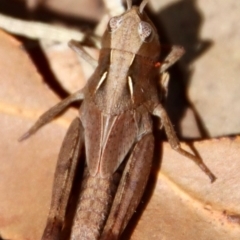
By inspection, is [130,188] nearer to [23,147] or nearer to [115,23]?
[23,147]

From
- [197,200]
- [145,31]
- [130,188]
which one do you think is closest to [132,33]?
[145,31]

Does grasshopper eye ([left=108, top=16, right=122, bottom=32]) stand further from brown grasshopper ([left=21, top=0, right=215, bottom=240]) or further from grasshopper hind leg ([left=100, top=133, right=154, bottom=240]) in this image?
grasshopper hind leg ([left=100, top=133, right=154, bottom=240])

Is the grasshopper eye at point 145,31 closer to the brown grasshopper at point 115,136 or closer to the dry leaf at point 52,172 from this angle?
the brown grasshopper at point 115,136

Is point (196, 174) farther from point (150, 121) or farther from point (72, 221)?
point (72, 221)

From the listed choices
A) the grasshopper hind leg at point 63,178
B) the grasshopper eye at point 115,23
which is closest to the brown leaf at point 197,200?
the grasshopper hind leg at point 63,178

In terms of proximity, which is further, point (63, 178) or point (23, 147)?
point (23, 147)

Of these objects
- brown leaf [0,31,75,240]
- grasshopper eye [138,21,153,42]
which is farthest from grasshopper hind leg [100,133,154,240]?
grasshopper eye [138,21,153,42]

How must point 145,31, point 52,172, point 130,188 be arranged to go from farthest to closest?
1. point 52,172
2. point 145,31
3. point 130,188

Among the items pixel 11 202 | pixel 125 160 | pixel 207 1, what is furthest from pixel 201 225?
pixel 207 1

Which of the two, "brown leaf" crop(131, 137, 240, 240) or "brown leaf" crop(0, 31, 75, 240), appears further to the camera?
"brown leaf" crop(0, 31, 75, 240)
